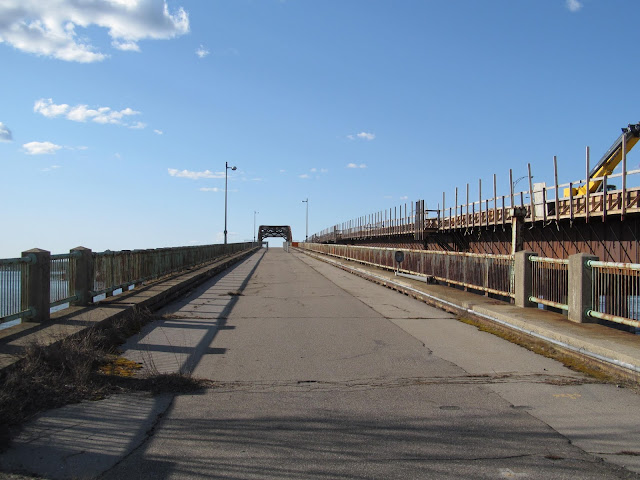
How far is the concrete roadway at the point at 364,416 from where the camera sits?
432cm

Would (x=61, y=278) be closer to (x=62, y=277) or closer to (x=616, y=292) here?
(x=62, y=277)

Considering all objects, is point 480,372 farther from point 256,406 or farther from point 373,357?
point 256,406

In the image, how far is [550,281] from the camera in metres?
12.0

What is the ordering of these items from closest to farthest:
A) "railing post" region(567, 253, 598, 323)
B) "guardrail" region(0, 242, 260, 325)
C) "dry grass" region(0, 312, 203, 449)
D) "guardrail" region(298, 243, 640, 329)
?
"dry grass" region(0, 312, 203, 449), "guardrail" region(0, 242, 260, 325), "guardrail" region(298, 243, 640, 329), "railing post" region(567, 253, 598, 323)

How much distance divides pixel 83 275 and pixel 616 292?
33.8 ft

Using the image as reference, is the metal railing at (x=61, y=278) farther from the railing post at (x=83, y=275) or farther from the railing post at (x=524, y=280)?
the railing post at (x=524, y=280)

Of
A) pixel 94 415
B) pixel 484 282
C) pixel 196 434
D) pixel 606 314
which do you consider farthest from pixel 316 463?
pixel 484 282

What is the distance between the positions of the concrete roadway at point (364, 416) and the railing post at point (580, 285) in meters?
1.78

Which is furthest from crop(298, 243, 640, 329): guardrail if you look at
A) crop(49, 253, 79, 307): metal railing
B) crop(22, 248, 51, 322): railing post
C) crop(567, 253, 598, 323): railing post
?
crop(49, 253, 79, 307): metal railing

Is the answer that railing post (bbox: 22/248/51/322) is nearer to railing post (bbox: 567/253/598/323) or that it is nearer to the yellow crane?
railing post (bbox: 567/253/598/323)

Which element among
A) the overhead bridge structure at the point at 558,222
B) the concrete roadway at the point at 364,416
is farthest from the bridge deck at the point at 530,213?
the concrete roadway at the point at 364,416

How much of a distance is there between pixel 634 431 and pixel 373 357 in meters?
4.02

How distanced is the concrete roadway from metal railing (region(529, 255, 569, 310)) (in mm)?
2147

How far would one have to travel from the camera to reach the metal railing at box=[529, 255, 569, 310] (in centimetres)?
1141
